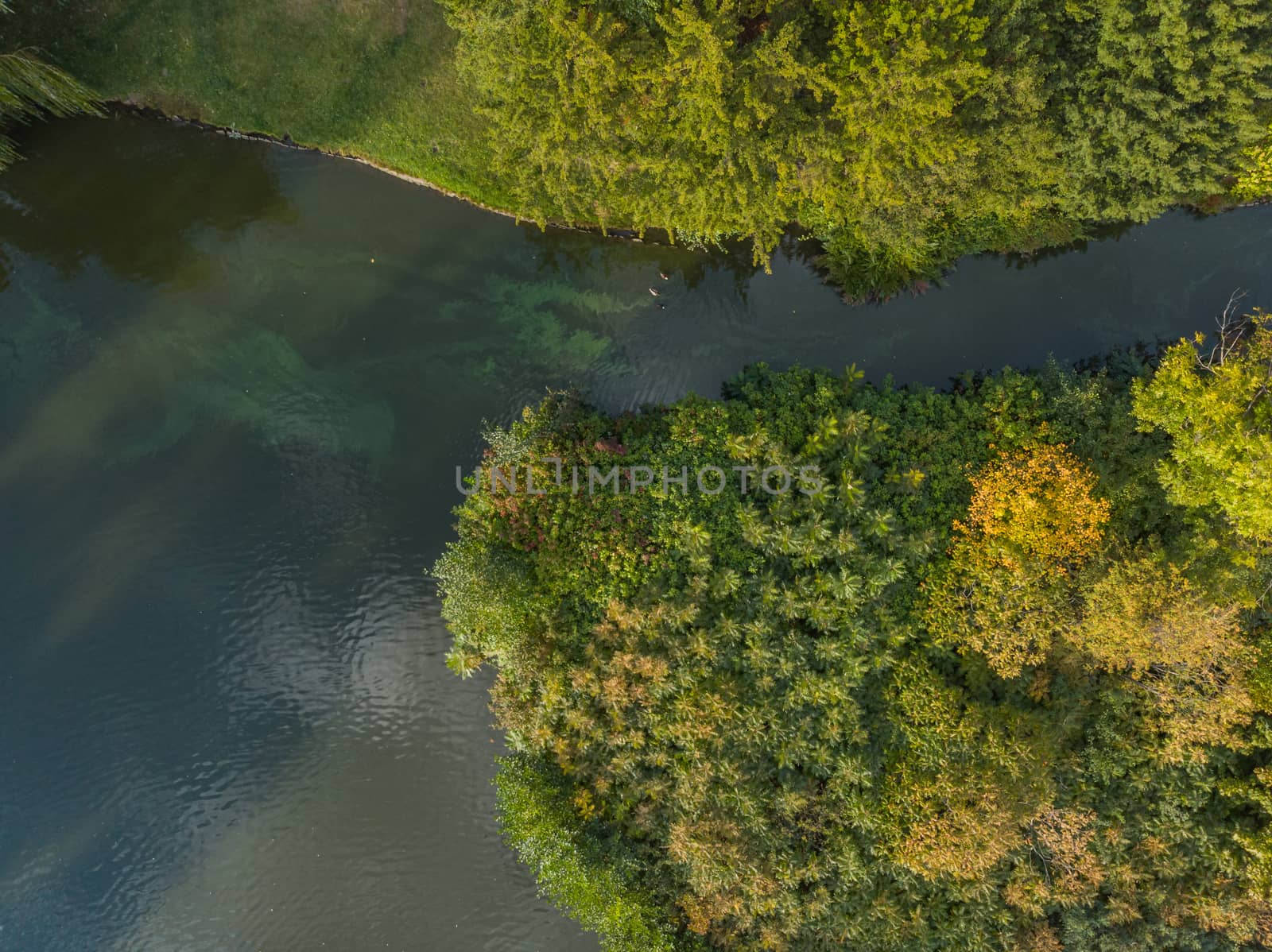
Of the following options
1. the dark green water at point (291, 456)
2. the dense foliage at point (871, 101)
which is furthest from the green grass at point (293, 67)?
the dense foliage at point (871, 101)

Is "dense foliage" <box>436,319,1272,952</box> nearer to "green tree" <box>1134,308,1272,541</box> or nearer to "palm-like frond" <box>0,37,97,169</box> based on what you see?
"green tree" <box>1134,308,1272,541</box>

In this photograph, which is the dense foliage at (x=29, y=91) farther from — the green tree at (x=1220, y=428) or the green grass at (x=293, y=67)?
the green tree at (x=1220, y=428)

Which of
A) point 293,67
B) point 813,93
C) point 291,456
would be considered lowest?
point 291,456

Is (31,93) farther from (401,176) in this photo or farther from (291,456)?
(291,456)

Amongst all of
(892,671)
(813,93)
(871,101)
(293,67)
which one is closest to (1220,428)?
(892,671)

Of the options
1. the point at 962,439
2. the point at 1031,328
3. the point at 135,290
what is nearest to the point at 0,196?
the point at 135,290

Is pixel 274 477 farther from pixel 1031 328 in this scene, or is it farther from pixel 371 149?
pixel 1031 328
